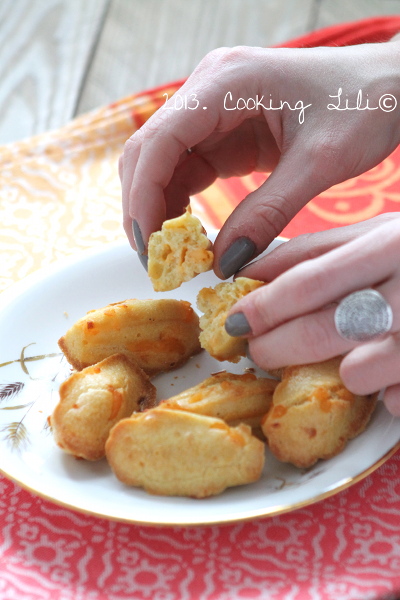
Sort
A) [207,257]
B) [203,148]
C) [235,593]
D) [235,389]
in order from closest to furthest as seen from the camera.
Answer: [235,593] → [235,389] → [207,257] → [203,148]

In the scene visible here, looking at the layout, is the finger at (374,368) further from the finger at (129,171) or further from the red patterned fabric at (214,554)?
the finger at (129,171)

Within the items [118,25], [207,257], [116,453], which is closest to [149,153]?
[207,257]

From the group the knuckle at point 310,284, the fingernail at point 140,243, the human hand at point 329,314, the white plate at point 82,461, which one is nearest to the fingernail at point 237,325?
the human hand at point 329,314

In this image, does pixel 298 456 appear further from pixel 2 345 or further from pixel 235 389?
pixel 2 345

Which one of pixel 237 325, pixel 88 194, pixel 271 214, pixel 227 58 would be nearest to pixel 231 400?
pixel 237 325

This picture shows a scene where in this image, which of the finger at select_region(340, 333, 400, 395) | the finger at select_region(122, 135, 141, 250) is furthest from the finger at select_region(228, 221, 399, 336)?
the finger at select_region(122, 135, 141, 250)

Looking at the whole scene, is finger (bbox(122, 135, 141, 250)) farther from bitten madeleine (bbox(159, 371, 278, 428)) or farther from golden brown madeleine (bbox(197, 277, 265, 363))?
bitten madeleine (bbox(159, 371, 278, 428))

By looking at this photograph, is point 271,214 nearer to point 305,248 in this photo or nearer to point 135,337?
point 305,248
